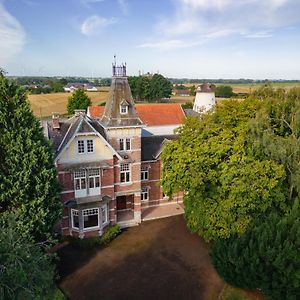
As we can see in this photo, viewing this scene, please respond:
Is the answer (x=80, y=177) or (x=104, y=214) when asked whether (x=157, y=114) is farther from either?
(x=80, y=177)

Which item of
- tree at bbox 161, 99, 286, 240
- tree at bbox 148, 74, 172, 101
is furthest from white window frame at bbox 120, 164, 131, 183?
tree at bbox 148, 74, 172, 101

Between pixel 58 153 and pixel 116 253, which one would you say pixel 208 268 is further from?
pixel 58 153

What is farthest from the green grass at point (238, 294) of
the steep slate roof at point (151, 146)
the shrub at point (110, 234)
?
the steep slate roof at point (151, 146)

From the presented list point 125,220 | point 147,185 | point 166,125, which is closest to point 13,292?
point 125,220

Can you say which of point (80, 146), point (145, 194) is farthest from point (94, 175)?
point (145, 194)

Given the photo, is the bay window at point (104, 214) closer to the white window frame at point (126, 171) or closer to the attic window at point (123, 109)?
the white window frame at point (126, 171)
